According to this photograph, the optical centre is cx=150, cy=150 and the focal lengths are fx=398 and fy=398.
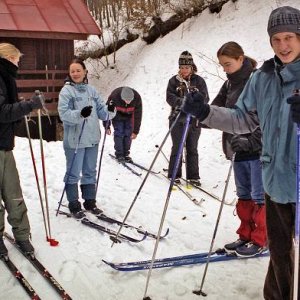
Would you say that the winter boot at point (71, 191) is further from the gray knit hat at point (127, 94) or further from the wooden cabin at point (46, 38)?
the wooden cabin at point (46, 38)

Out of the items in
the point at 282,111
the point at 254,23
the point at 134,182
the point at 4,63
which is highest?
the point at 254,23

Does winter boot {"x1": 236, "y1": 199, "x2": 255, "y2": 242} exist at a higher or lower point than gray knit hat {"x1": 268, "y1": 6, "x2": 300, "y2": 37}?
lower

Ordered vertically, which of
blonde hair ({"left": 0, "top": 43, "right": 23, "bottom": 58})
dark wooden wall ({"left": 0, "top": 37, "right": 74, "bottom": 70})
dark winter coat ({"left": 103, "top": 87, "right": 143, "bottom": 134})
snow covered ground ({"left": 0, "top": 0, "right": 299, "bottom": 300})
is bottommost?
snow covered ground ({"left": 0, "top": 0, "right": 299, "bottom": 300})

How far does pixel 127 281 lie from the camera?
3.42 meters

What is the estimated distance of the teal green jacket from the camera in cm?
233

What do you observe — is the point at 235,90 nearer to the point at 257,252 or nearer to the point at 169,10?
the point at 257,252

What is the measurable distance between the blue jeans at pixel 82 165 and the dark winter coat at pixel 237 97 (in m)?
1.71

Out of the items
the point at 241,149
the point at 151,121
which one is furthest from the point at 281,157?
the point at 151,121

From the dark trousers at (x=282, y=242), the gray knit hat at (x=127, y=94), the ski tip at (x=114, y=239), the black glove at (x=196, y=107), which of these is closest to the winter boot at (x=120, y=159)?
the gray knit hat at (x=127, y=94)

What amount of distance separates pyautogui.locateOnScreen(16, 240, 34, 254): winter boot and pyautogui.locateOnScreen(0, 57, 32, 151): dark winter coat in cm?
93

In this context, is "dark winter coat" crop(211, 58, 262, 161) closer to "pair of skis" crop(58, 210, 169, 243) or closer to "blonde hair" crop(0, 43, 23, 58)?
"pair of skis" crop(58, 210, 169, 243)

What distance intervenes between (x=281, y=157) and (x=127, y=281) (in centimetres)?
180

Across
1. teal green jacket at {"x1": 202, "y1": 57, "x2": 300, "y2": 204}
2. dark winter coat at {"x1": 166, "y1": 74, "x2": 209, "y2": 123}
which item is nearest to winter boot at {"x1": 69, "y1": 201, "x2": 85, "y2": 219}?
dark winter coat at {"x1": 166, "y1": 74, "x2": 209, "y2": 123}

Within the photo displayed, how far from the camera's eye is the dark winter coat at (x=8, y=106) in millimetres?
3510
